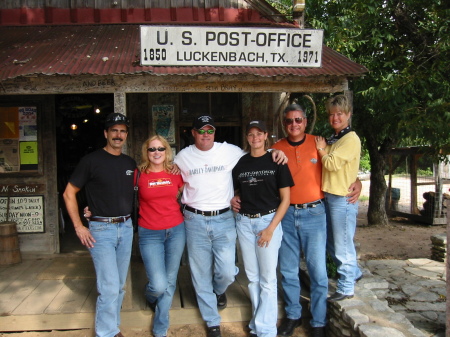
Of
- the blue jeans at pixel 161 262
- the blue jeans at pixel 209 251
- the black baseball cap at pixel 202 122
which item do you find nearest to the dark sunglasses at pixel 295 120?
the black baseball cap at pixel 202 122

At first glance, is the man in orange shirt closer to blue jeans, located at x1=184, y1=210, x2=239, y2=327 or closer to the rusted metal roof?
blue jeans, located at x1=184, y1=210, x2=239, y2=327

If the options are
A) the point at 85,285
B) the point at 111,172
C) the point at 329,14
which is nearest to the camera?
the point at 111,172

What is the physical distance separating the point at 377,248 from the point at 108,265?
22.7 ft

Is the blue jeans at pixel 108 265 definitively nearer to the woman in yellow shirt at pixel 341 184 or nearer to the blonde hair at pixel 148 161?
the blonde hair at pixel 148 161

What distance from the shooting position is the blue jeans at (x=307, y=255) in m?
3.77

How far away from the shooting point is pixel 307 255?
384cm

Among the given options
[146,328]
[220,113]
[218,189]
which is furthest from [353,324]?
[220,113]

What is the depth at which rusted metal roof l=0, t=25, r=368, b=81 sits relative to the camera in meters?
4.17

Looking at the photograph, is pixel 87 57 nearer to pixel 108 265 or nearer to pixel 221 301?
pixel 108 265

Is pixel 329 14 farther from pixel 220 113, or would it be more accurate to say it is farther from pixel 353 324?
pixel 353 324

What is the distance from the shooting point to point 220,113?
21.2 ft

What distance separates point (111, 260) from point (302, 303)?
2.18 meters

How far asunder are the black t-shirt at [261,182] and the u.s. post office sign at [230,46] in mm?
1265

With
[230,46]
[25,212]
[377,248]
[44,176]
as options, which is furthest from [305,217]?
[377,248]
